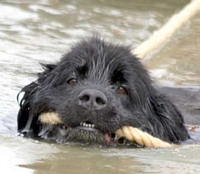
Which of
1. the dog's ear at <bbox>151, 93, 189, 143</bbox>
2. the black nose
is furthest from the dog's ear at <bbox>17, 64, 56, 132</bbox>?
the dog's ear at <bbox>151, 93, 189, 143</bbox>

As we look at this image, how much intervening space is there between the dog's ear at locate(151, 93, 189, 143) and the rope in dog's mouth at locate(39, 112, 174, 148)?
25 cm

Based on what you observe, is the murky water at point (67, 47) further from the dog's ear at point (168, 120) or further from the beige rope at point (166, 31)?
the dog's ear at point (168, 120)

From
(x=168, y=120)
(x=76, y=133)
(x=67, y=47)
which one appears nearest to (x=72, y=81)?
(x=76, y=133)

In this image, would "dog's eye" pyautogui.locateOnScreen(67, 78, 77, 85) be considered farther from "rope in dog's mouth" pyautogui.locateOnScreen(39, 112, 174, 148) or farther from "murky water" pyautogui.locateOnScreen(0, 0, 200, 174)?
"murky water" pyautogui.locateOnScreen(0, 0, 200, 174)

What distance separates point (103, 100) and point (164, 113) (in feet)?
3.00

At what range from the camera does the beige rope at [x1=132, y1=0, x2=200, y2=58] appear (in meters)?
8.60

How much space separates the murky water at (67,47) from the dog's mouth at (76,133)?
0.31ft

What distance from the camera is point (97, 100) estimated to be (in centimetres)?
547

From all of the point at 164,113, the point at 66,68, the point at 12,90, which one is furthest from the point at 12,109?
the point at 164,113

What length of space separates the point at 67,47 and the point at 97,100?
4199mm

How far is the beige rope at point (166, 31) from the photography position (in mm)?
8602

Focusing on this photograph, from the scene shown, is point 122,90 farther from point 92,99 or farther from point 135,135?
point 92,99

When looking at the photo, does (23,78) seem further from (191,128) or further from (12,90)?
(191,128)

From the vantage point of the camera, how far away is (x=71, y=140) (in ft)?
18.7
